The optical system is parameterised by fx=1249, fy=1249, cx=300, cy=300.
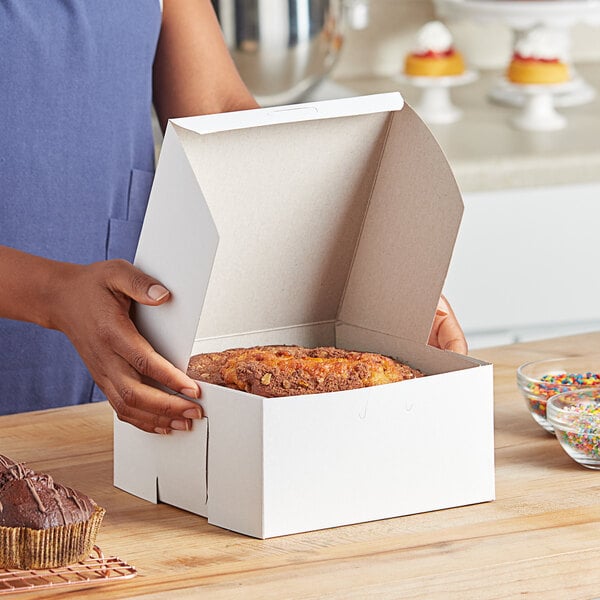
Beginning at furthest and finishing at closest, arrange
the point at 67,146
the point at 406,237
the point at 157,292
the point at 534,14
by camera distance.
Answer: the point at 534,14, the point at 67,146, the point at 406,237, the point at 157,292

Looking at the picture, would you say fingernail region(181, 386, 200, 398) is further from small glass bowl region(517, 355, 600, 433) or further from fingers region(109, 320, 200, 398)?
small glass bowl region(517, 355, 600, 433)

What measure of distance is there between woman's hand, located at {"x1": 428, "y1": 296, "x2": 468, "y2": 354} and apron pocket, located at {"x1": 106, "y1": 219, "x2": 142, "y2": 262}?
48cm

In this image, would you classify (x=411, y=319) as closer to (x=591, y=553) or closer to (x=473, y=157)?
(x=591, y=553)

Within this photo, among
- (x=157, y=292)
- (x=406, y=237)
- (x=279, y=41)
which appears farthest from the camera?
(x=279, y=41)

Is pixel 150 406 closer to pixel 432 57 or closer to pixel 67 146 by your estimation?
pixel 67 146

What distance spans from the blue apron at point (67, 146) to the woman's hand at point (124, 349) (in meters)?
0.41

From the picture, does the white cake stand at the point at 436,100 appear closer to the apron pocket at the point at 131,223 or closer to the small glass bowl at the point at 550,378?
the apron pocket at the point at 131,223

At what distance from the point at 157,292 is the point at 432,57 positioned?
1.64 metres

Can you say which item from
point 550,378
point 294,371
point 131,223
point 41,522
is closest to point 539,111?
point 131,223

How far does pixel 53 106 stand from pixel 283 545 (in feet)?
2.13

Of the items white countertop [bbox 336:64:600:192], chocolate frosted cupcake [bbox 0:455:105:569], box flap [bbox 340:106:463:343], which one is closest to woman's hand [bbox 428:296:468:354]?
box flap [bbox 340:106:463:343]

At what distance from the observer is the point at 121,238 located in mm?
1452

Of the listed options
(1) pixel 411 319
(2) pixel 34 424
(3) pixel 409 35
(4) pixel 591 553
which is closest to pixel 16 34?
(2) pixel 34 424

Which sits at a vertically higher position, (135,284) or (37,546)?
(135,284)
